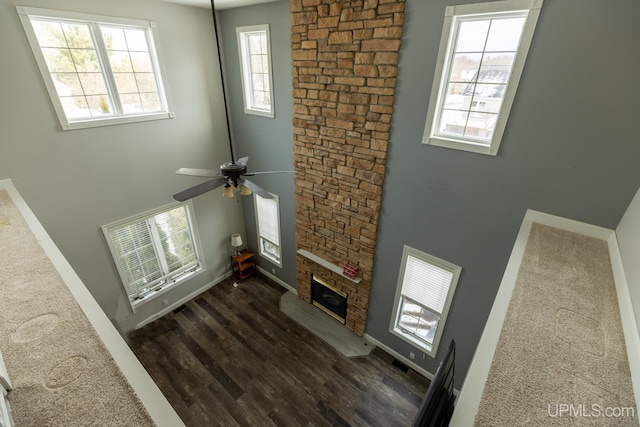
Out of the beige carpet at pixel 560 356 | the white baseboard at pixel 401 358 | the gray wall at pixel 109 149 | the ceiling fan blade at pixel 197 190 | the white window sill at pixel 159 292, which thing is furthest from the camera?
the white window sill at pixel 159 292

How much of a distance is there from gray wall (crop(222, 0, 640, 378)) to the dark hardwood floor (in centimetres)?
88

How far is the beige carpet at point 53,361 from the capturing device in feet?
4.29

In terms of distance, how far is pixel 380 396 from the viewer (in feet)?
14.4

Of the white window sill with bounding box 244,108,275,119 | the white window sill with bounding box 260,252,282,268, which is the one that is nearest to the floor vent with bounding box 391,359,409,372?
the white window sill with bounding box 260,252,282,268

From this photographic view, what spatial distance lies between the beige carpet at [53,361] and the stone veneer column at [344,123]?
331cm

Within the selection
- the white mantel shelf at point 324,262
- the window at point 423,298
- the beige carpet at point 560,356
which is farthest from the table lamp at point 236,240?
the beige carpet at point 560,356

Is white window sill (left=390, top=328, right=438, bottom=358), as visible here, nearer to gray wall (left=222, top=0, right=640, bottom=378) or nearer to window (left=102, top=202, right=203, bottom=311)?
gray wall (left=222, top=0, right=640, bottom=378)

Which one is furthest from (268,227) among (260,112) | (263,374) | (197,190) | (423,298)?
(423,298)

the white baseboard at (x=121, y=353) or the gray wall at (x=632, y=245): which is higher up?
the gray wall at (x=632, y=245)

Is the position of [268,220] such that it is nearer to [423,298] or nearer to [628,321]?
[423,298]

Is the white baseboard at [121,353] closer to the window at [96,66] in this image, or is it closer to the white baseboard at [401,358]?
the window at [96,66]

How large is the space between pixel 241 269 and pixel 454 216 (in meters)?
4.76

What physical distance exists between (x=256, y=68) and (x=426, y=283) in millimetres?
4567

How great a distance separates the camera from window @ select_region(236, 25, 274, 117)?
4.68 m
